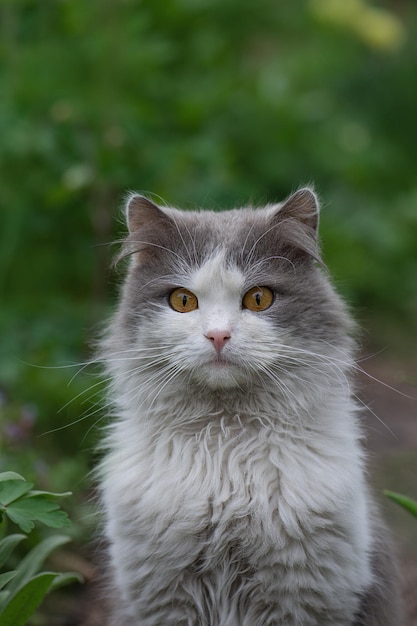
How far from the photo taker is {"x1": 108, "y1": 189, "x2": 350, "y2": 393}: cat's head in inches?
94.7

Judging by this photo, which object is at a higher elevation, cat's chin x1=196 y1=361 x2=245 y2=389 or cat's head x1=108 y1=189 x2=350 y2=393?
cat's head x1=108 y1=189 x2=350 y2=393

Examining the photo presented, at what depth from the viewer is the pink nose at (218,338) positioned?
2.34 meters

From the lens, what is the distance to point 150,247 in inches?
106

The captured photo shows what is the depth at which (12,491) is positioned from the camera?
7.22ft

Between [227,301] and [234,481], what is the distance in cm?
50

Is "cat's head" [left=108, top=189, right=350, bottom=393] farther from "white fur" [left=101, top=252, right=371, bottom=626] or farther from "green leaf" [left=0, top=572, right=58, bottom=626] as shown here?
"green leaf" [left=0, top=572, right=58, bottom=626]

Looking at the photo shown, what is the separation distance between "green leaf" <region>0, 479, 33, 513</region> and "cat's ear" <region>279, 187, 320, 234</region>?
1.05 meters

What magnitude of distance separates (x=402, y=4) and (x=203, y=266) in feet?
39.8

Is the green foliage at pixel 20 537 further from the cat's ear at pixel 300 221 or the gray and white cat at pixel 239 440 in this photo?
the cat's ear at pixel 300 221

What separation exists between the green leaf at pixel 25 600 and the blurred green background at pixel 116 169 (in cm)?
94

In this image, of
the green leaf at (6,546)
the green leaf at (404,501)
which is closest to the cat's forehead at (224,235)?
the green leaf at (404,501)

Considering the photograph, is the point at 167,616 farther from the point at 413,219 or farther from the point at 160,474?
the point at 413,219

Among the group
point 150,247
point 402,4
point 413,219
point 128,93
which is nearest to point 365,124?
point 413,219

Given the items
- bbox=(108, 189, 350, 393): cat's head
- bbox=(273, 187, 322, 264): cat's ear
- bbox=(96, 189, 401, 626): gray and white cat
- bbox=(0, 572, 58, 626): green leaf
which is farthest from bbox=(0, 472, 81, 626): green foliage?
bbox=(273, 187, 322, 264): cat's ear
